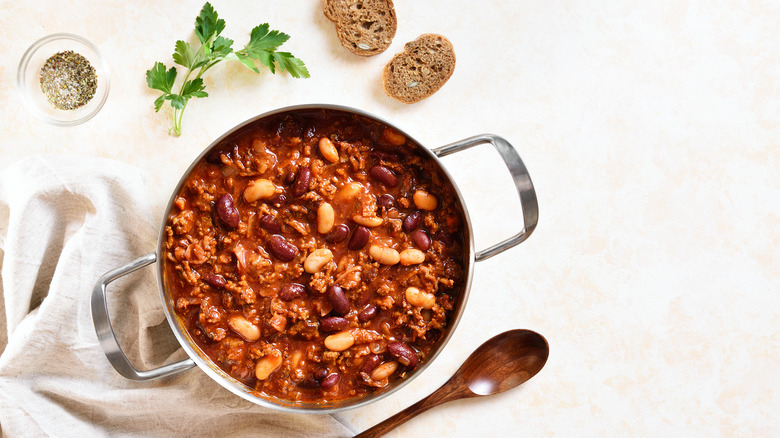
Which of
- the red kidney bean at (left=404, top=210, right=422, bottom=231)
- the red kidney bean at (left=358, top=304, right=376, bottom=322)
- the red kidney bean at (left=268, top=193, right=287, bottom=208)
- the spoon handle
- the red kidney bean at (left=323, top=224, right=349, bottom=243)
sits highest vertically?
the red kidney bean at (left=268, top=193, right=287, bottom=208)

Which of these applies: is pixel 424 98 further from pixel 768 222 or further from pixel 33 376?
pixel 33 376

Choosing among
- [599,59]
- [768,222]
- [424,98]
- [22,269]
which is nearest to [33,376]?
[22,269]

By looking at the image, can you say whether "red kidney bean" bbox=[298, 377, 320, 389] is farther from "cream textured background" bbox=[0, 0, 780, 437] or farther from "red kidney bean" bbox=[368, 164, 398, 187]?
"red kidney bean" bbox=[368, 164, 398, 187]

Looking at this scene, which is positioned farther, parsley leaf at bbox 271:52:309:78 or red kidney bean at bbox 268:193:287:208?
parsley leaf at bbox 271:52:309:78

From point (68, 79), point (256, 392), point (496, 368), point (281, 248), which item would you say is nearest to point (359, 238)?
point (281, 248)

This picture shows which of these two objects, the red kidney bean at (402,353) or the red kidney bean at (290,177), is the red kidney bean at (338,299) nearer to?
the red kidney bean at (402,353)

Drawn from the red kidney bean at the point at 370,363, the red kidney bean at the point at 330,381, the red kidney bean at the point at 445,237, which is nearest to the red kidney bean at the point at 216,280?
the red kidney bean at the point at 330,381

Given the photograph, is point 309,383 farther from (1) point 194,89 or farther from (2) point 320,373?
(1) point 194,89

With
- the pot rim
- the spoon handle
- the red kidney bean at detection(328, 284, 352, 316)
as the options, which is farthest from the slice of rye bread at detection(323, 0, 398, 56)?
the spoon handle
